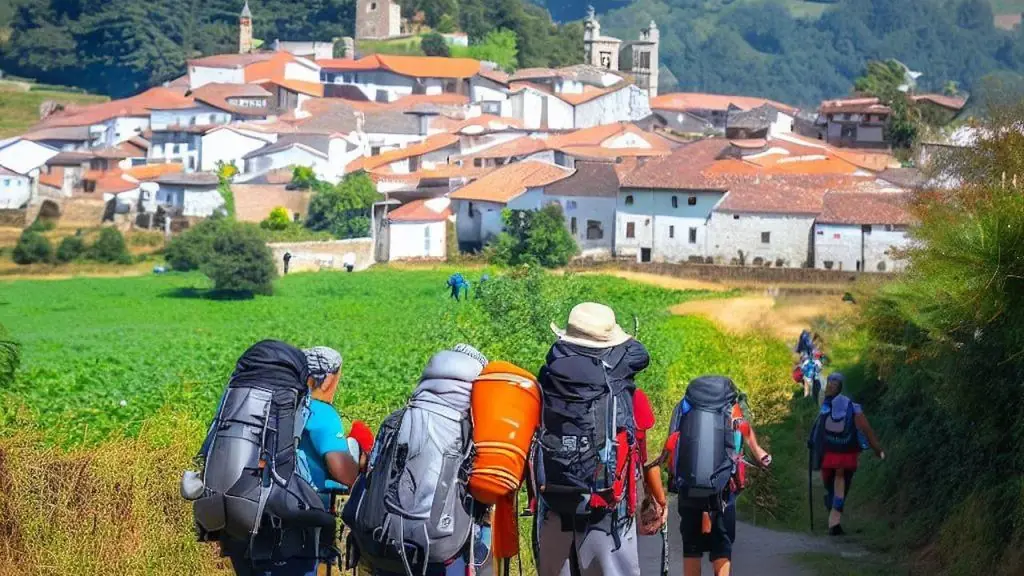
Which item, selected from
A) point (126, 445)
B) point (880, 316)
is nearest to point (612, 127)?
point (880, 316)

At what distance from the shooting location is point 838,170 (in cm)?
Result: 5394

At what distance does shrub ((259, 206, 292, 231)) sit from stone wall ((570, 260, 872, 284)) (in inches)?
511

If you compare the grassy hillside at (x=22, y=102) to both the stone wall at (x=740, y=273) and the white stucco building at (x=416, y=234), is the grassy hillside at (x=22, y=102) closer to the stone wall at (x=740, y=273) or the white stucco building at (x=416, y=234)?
the white stucco building at (x=416, y=234)

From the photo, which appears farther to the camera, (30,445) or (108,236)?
(108,236)

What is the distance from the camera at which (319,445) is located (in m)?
6.88

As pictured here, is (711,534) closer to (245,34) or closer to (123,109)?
(123,109)

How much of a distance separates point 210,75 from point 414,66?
12.1m

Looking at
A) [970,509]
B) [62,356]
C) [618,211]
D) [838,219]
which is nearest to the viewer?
[970,509]

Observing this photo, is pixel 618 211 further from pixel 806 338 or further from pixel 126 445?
pixel 126 445

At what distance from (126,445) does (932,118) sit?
62.7m

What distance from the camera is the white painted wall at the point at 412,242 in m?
53.5

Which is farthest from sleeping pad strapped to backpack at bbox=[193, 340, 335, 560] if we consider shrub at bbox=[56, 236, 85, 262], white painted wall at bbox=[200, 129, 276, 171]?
white painted wall at bbox=[200, 129, 276, 171]

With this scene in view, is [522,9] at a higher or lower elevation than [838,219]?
higher

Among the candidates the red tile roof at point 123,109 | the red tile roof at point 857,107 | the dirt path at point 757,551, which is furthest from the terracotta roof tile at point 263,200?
the dirt path at point 757,551
